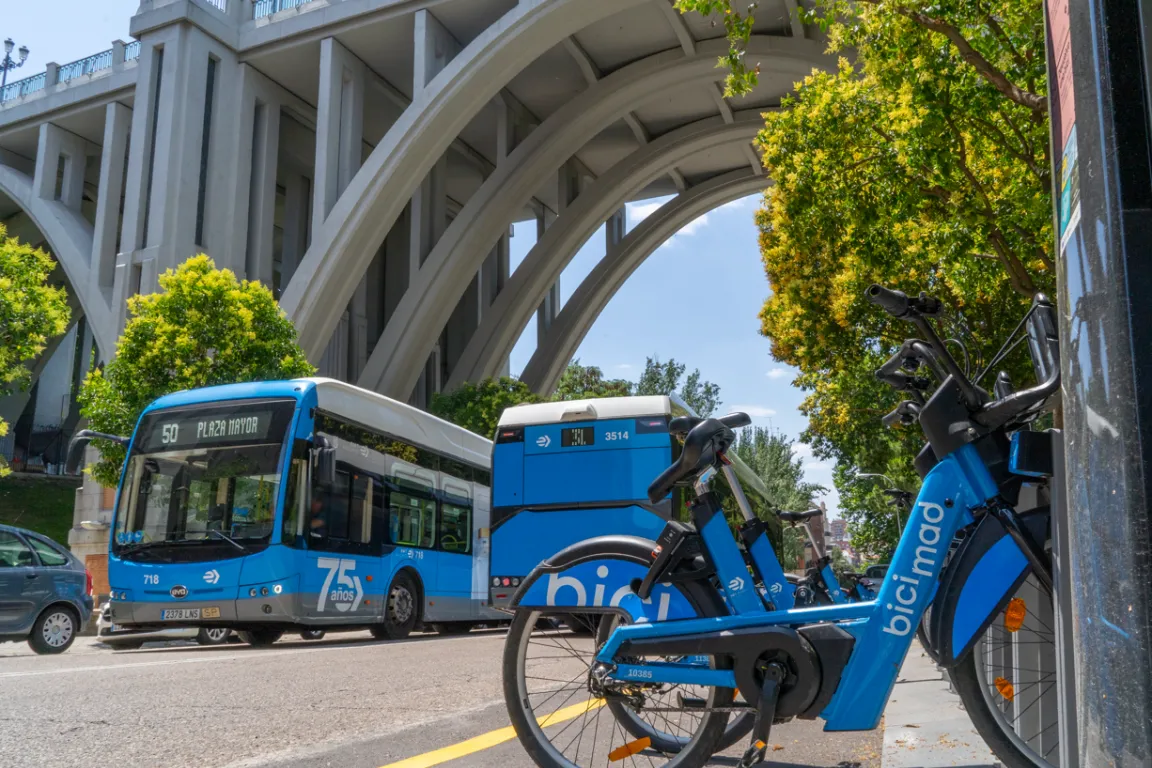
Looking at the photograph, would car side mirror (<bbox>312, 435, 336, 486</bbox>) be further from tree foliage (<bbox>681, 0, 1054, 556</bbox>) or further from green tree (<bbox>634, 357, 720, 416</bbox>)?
green tree (<bbox>634, 357, 720, 416</bbox>)

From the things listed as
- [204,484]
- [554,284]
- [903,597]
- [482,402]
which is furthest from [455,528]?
[554,284]

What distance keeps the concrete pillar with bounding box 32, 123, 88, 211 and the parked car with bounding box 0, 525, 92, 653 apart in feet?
88.3

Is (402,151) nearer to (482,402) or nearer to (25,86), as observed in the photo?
(482,402)

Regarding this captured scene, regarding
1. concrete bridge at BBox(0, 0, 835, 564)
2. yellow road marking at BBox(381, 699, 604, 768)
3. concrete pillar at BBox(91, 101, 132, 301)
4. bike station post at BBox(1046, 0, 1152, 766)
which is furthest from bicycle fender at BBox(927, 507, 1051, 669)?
concrete pillar at BBox(91, 101, 132, 301)

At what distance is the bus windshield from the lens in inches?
447

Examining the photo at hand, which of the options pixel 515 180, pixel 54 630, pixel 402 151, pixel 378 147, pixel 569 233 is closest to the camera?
pixel 54 630

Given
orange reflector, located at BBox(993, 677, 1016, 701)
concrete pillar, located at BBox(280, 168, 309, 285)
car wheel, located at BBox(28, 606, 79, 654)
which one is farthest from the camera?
concrete pillar, located at BBox(280, 168, 309, 285)

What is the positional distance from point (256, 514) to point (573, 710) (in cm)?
845

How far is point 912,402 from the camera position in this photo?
133 inches

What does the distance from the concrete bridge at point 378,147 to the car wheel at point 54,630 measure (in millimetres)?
Answer: 18070

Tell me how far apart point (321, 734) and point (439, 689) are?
197 cm

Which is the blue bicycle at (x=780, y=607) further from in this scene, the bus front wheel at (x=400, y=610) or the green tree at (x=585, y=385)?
the green tree at (x=585, y=385)

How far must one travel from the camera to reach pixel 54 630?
12141mm

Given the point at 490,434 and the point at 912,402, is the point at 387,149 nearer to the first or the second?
the point at 490,434
